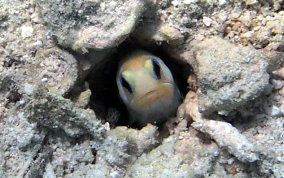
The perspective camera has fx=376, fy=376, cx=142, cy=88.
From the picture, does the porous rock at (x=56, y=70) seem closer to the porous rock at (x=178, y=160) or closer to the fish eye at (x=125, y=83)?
the fish eye at (x=125, y=83)

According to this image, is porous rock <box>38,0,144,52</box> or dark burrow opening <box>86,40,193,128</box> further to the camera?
dark burrow opening <box>86,40,193,128</box>

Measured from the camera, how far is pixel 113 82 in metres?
3.27

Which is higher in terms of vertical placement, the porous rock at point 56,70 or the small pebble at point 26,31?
the small pebble at point 26,31

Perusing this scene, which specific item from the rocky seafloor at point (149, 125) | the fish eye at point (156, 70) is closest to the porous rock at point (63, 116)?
the rocky seafloor at point (149, 125)

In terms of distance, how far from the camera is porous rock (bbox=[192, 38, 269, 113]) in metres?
1.98

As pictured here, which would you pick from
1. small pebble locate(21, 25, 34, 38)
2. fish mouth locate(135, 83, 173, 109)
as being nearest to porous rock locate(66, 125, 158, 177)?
fish mouth locate(135, 83, 173, 109)

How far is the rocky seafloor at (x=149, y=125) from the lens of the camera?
1.93 metres

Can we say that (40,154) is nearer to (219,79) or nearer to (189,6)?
(219,79)

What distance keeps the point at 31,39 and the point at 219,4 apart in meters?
1.15

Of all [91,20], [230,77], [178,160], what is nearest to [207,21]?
[230,77]

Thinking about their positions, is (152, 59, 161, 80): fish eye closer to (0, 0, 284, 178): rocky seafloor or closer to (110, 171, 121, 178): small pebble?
(0, 0, 284, 178): rocky seafloor

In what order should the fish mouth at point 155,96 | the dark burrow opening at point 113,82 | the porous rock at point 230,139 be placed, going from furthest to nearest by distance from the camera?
the dark burrow opening at point 113,82 < the fish mouth at point 155,96 < the porous rock at point 230,139

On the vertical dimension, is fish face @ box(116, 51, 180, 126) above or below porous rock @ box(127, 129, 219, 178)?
below

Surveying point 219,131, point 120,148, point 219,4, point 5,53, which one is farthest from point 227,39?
point 5,53
